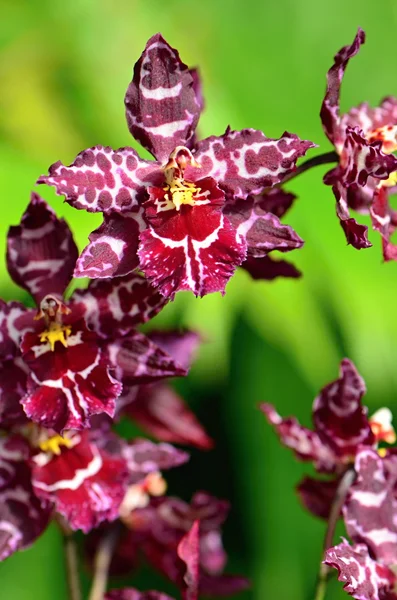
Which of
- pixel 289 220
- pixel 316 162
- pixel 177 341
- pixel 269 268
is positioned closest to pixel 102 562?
pixel 177 341

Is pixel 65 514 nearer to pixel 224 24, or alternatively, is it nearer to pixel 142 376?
pixel 142 376

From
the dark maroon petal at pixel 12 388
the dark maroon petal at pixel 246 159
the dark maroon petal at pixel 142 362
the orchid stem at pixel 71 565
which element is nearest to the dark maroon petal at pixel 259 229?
the dark maroon petal at pixel 246 159

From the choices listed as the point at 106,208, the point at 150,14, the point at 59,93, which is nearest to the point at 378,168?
the point at 106,208

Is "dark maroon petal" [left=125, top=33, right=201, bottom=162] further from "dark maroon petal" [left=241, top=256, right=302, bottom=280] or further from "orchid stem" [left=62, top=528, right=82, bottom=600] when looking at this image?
"orchid stem" [left=62, top=528, right=82, bottom=600]

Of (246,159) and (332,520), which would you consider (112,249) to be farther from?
(332,520)

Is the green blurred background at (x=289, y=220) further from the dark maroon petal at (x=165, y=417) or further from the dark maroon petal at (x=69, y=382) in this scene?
the dark maroon petal at (x=69, y=382)
